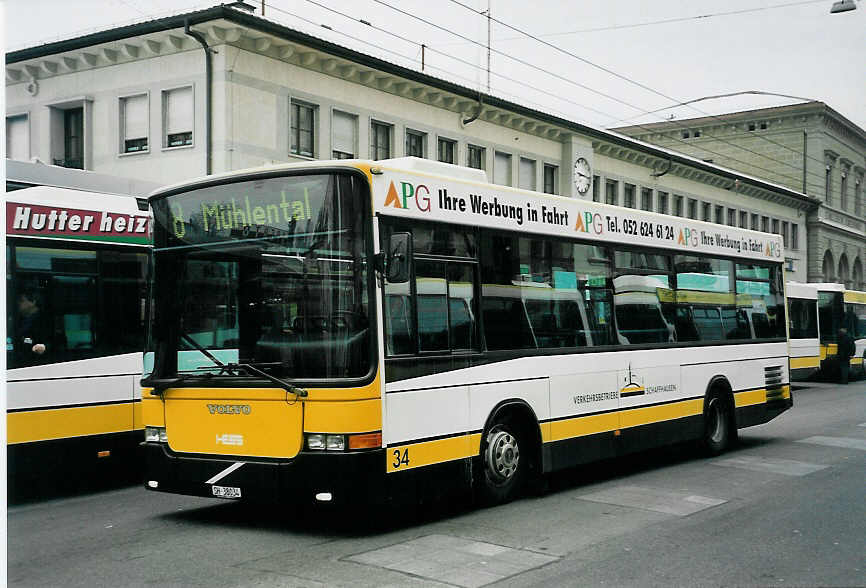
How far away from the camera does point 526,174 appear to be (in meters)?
35.0

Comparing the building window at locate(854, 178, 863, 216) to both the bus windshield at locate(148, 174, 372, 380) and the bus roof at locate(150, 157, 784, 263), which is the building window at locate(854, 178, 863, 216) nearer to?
the bus roof at locate(150, 157, 784, 263)

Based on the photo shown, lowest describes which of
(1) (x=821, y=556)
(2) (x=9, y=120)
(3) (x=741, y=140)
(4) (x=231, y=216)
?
(1) (x=821, y=556)

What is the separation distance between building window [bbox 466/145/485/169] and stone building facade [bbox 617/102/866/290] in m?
33.3

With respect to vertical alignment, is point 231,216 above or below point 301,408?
above

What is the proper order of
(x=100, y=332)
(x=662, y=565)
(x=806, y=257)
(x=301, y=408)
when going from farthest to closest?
(x=806, y=257), (x=100, y=332), (x=301, y=408), (x=662, y=565)

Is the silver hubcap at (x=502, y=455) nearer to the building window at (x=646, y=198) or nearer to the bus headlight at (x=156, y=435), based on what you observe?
the bus headlight at (x=156, y=435)

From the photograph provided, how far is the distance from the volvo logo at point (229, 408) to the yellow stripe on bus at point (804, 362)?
2476 centimetres

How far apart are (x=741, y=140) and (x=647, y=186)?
22903 mm

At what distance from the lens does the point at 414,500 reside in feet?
27.2

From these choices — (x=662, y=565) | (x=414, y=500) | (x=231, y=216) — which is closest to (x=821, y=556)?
(x=662, y=565)

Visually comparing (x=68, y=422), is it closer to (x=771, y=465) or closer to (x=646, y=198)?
(x=771, y=465)

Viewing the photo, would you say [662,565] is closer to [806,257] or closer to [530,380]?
[530,380]

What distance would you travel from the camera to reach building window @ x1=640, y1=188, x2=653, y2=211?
1700 inches

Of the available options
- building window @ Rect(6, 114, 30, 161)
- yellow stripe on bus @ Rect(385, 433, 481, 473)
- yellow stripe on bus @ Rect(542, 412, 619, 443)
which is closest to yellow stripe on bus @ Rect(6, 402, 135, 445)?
yellow stripe on bus @ Rect(385, 433, 481, 473)
